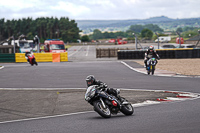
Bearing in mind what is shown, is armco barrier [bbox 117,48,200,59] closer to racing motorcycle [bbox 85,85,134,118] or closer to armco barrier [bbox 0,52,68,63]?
armco barrier [bbox 0,52,68,63]

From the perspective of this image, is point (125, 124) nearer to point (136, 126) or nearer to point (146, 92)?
point (136, 126)

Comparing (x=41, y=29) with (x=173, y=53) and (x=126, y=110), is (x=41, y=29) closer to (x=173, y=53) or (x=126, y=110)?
(x=173, y=53)

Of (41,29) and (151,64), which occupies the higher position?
(41,29)

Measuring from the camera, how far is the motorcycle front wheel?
345 inches

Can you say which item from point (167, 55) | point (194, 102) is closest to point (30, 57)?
point (167, 55)

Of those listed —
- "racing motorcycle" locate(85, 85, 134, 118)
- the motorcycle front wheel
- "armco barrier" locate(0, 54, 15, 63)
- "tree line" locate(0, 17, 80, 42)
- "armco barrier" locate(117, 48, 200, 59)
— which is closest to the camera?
the motorcycle front wheel

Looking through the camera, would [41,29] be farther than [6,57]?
Yes

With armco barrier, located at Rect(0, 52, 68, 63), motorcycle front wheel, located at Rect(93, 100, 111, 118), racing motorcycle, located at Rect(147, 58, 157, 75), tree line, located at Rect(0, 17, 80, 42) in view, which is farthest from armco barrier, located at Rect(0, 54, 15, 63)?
tree line, located at Rect(0, 17, 80, 42)

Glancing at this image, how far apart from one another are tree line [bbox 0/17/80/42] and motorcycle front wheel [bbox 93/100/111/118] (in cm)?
16566

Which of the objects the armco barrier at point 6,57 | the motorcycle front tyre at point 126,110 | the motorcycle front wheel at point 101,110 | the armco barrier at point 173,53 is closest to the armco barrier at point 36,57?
the armco barrier at point 6,57

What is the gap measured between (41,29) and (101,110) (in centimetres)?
18059

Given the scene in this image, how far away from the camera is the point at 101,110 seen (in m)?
8.79

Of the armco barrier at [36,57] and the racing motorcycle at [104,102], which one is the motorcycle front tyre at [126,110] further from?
the armco barrier at [36,57]

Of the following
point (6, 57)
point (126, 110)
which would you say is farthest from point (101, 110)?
point (6, 57)
